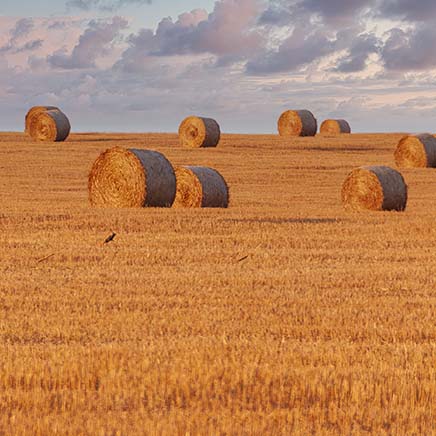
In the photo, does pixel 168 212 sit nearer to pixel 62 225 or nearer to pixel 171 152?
pixel 62 225

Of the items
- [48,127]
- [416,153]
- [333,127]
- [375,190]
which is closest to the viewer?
[375,190]

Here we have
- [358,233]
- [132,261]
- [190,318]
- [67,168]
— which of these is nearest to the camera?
[190,318]

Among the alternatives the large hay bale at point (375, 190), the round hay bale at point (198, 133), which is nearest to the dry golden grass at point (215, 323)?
the large hay bale at point (375, 190)

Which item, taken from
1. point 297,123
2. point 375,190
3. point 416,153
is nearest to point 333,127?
point 297,123

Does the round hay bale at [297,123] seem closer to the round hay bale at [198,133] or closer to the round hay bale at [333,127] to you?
the round hay bale at [333,127]

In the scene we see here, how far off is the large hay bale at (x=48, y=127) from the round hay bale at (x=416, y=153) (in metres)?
18.3

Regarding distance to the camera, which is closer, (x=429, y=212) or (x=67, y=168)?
(x=429, y=212)

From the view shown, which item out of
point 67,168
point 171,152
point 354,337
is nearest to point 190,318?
point 354,337

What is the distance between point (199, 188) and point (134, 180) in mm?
1542

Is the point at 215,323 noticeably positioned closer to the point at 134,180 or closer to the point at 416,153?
the point at 134,180

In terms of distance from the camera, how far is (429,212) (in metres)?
22.3

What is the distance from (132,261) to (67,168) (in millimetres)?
23713

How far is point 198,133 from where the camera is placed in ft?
148

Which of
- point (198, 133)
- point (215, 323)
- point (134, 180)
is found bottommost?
point (215, 323)
